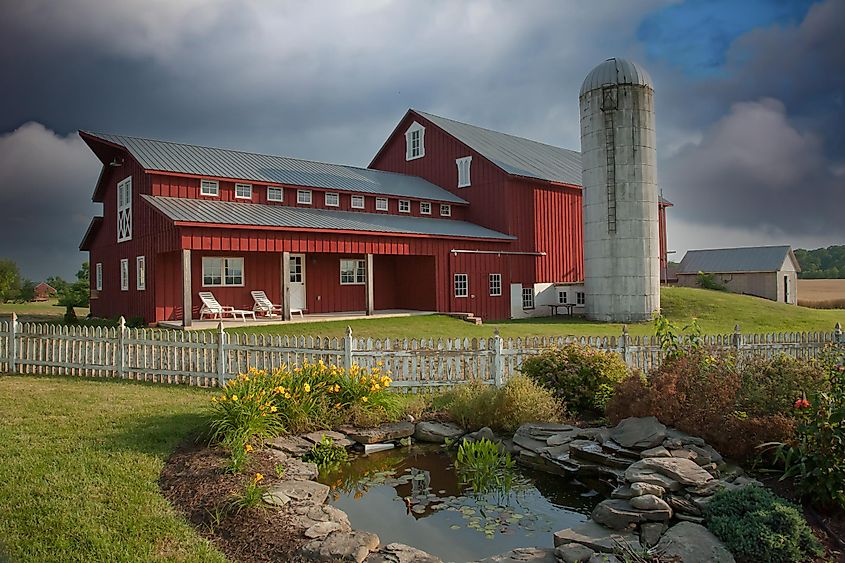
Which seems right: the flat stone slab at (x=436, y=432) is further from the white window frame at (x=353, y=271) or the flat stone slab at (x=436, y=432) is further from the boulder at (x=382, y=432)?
the white window frame at (x=353, y=271)

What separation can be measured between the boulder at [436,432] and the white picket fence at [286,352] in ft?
5.80

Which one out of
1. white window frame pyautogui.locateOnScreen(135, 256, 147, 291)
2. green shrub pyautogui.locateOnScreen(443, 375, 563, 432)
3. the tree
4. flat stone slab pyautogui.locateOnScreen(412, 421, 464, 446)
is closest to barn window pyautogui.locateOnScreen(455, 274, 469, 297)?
white window frame pyautogui.locateOnScreen(135, 256, 147, 291)

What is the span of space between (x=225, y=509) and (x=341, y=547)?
4.21 feet

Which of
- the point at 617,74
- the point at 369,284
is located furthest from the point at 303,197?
the point at 617,74

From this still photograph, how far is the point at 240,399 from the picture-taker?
7.25 metres

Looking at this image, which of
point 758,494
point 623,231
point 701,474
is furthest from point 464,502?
point 623,231

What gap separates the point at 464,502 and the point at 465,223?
2313 centimetres

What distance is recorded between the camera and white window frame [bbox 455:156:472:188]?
2953cm

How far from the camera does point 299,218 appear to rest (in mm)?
21609

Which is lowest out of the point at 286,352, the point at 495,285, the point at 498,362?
the point at 498,362

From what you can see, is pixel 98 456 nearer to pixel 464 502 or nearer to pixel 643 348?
pixel 464 502

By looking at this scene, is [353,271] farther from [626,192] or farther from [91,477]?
[91,477]

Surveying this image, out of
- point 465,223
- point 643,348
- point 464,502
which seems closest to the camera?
point 464,502

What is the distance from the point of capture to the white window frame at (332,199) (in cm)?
2462
